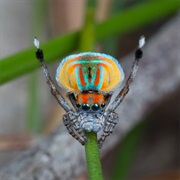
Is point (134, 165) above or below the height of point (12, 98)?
below

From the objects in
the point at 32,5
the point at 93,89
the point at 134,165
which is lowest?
the point at 93,89

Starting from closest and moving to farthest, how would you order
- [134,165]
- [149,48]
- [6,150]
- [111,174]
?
[6,150]
[149,48]
[111,174]
[134,165]

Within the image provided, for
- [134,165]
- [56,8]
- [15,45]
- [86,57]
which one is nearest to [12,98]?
[15,45]

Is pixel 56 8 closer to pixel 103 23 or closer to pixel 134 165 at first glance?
pixel 103 23

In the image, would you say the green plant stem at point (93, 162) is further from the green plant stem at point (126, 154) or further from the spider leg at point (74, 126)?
the green plant stem at point (126, 154)

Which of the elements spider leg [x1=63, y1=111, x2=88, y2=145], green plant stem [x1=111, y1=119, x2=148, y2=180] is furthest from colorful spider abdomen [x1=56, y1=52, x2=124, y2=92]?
green plant stem [x1=111, y1=119, x2=148, y2=180]

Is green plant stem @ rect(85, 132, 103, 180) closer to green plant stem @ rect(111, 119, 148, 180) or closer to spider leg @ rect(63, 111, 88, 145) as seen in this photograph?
spider leg @ rect(63, 111, 88, 145)

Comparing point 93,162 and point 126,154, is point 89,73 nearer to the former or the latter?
point 93,162
